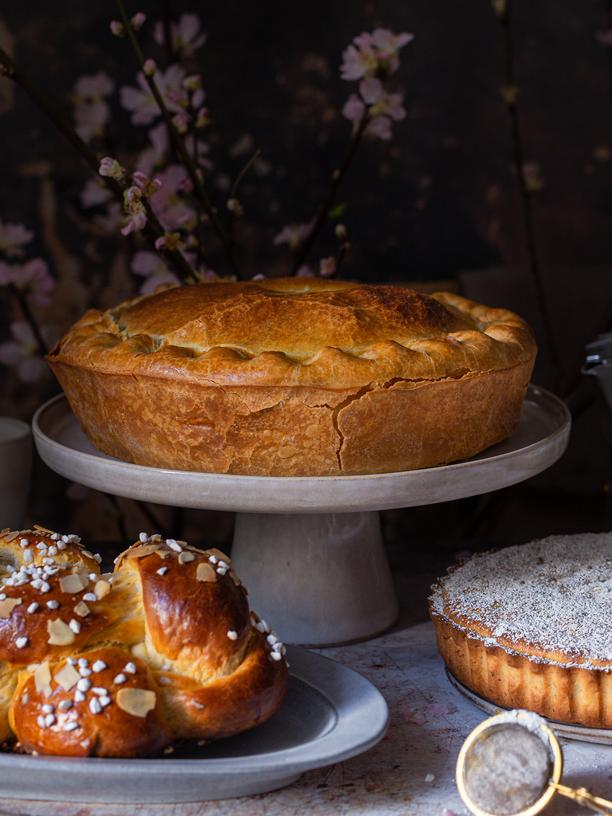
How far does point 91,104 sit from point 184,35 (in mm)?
205

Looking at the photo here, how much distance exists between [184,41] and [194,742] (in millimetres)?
1122

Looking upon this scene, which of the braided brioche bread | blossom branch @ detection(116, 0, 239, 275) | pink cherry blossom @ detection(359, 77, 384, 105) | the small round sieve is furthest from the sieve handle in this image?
pink cherry blossom @ detection(359, 77, 384, 105)

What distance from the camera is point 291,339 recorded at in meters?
1.20

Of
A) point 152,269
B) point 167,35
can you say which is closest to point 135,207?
point 152,269

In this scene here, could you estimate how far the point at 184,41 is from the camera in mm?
1700

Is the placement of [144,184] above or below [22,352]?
above

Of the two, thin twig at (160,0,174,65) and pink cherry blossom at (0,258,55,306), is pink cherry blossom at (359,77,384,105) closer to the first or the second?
thin twig at (160,0,174,65)

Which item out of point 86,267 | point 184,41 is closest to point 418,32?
point 184,41

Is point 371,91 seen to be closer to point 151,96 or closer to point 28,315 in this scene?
point 151,96

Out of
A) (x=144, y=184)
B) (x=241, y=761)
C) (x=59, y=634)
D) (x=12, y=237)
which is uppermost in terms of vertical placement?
(x=144, y=184)

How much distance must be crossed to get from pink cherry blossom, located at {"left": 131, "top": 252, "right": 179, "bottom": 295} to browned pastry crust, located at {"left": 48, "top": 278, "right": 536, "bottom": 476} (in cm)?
47

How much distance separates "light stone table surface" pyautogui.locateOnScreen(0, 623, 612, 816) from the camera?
97 centimetres

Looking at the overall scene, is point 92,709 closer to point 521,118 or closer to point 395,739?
point 395,739

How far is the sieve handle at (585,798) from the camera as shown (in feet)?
3.00
